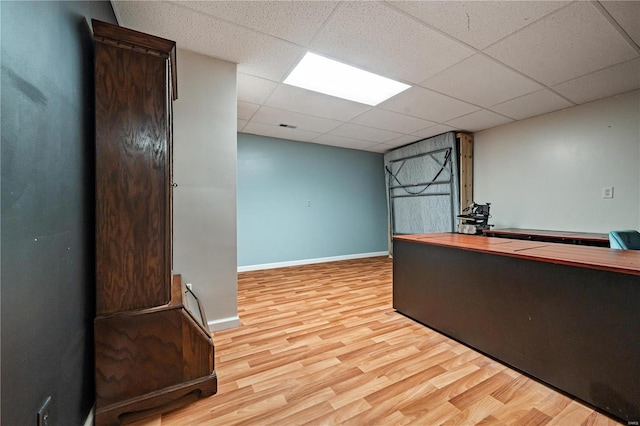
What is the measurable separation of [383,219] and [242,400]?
16.7ft

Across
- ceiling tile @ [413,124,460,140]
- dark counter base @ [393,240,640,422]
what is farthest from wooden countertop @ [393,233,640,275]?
ceiling tile @ [413,124,460,140]

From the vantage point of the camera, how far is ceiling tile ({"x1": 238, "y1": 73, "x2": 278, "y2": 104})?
2.57m

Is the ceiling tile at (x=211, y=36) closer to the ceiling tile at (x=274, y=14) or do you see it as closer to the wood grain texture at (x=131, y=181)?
the ceiling tile at (x=274, y=14)

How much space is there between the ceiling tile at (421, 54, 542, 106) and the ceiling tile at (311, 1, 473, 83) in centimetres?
16

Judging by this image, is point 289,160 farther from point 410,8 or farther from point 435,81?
point 410,8

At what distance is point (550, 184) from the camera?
3.45 m

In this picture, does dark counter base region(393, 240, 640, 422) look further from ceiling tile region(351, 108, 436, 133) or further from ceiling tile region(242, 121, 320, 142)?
ceiling tile region(242, 121, 320, 142)

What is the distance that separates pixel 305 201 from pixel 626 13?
4.28 m

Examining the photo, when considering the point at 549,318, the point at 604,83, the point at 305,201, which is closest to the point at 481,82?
the point at 604,83

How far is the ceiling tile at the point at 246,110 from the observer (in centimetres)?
320

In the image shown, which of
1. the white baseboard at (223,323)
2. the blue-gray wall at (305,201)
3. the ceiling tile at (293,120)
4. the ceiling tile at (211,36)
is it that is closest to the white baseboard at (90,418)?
the white baseboard at (223,323)

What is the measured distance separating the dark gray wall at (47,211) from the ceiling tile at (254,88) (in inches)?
54.6

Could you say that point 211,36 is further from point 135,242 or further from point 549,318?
point 549,318

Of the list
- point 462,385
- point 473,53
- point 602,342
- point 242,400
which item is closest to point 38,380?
point 242,400
